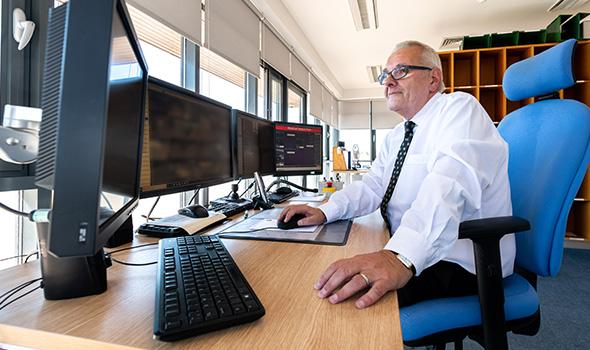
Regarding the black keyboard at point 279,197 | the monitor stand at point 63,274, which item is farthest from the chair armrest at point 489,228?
the black keyboard at point 279,197

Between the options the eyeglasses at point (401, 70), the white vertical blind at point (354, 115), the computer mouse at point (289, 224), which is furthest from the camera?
the white vertical blind at point (354, 115)

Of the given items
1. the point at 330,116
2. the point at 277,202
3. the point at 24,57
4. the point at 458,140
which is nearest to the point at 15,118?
the point at 24,57

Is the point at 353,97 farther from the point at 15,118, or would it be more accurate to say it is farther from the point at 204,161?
the point at 15,118

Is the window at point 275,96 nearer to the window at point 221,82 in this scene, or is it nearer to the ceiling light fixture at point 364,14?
the window at point 221,82

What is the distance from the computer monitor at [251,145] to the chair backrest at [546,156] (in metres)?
1.22

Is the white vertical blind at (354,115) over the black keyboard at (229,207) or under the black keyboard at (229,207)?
over

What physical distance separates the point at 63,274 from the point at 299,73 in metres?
4.41

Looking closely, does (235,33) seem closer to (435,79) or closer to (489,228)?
(435,79)

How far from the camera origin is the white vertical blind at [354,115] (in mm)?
7898

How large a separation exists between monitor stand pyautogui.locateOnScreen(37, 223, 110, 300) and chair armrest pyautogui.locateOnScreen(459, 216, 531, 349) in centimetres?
86

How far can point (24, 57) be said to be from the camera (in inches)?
45.7

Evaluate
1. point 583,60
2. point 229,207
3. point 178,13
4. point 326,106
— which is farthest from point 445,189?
point 326,106

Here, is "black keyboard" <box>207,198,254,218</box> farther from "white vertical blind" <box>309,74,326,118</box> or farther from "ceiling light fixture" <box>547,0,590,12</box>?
"ceiling light fixture" <box>547,0,590,12</box>

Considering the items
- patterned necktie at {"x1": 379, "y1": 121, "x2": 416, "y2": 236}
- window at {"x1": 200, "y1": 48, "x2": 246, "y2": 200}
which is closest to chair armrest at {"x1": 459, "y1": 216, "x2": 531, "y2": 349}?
patterned necktie at {"x1": 379, "y1": 121, "x2": 416, "y2": 236}
